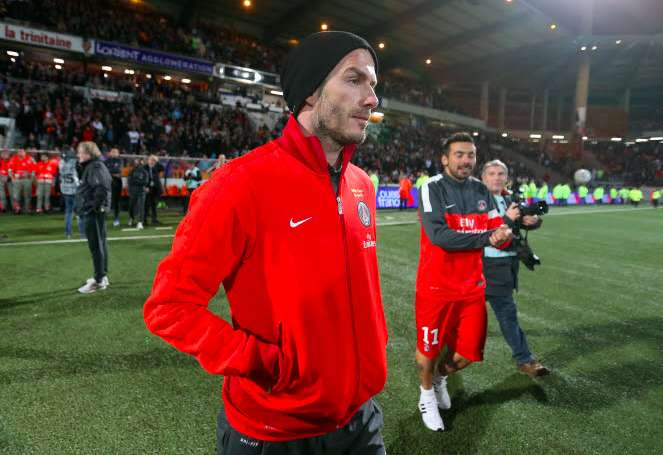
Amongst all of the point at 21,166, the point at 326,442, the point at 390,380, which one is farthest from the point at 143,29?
the point at 326,442

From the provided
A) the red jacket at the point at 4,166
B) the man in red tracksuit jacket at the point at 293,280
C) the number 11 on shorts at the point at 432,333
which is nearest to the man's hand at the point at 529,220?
the number 11 on shorts at the point at 432,333

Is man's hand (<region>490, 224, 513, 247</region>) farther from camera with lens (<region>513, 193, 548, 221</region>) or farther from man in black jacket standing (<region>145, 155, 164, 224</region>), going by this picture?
man in black jacket standing (<region>145, 155, 164, 224</region>)

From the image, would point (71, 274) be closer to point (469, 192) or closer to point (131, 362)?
point (131, 362)

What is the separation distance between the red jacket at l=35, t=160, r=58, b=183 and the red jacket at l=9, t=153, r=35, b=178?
0.20 meters

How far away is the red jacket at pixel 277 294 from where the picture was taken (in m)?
1.19

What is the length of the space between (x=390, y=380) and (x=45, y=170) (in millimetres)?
13545

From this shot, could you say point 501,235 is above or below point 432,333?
above

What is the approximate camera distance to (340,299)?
1372mm

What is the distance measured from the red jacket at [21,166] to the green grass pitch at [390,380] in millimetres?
7016

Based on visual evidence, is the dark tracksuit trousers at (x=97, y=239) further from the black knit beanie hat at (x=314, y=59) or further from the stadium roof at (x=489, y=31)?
the stadium roof at (x=489, y=31)

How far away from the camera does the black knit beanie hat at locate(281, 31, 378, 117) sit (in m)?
1.39

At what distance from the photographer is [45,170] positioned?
513 inches

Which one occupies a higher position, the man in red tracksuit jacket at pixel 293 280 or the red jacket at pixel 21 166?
the red jacket at pixel 21 166

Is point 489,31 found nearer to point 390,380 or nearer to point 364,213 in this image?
point 390,380
